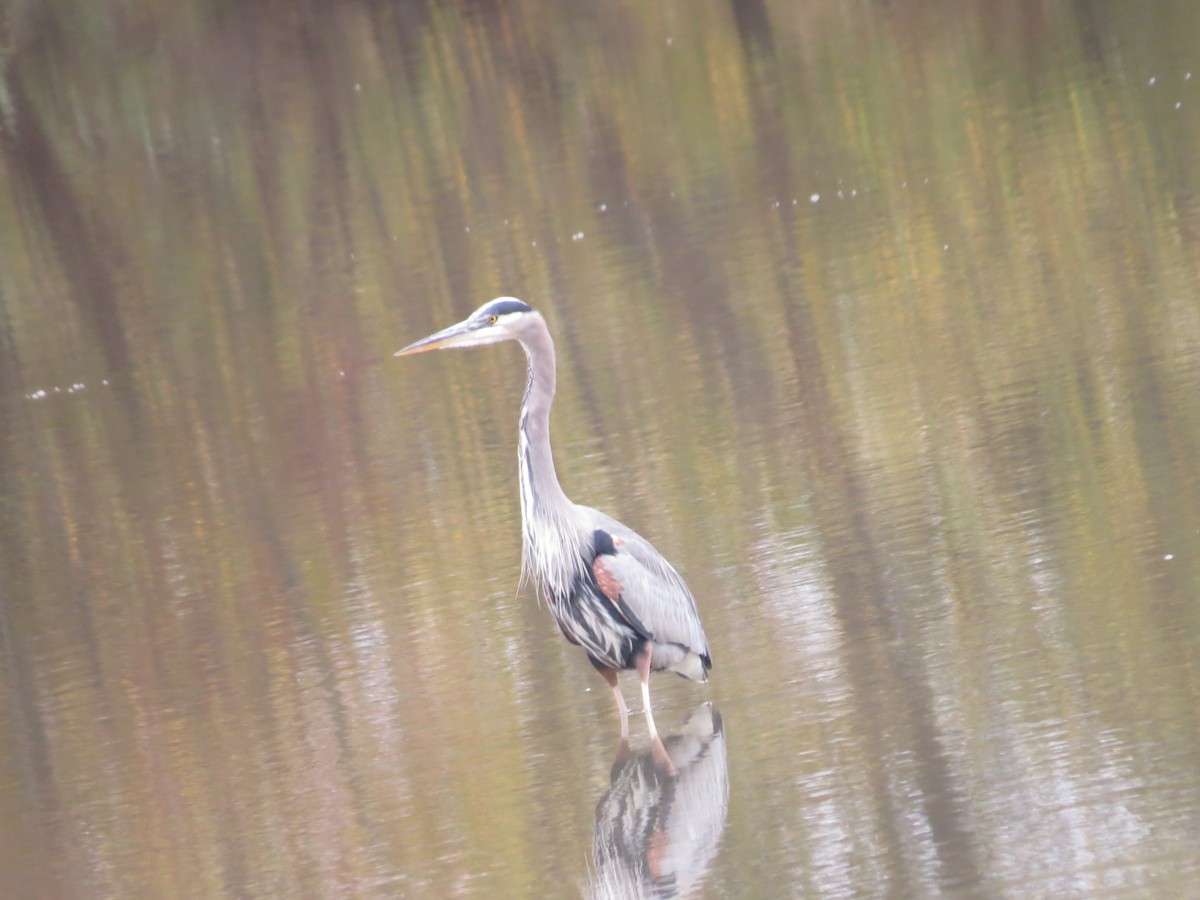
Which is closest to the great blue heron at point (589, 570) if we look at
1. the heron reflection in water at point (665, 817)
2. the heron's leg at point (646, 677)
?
the heron's leg at point (646, 677)

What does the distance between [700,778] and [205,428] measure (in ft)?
27.4

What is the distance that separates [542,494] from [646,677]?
0.70 m

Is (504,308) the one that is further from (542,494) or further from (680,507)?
(680,507)

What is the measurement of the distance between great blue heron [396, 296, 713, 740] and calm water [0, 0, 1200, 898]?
258 mm

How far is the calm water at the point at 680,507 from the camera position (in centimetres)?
548

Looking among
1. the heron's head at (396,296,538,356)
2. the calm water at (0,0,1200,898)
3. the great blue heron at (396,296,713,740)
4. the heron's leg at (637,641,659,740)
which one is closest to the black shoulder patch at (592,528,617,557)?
the great blue heron at (396,296,713,740)

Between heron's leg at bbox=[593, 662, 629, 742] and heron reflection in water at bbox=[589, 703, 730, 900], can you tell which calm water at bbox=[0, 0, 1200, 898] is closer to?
heron reflection in water at bbox=[589, 703, 730, 900]

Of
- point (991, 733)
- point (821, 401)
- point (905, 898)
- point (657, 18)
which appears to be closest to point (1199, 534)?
point (991, 733)

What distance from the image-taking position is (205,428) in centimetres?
1339

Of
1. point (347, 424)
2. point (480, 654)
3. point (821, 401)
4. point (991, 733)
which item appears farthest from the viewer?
point (347, 424)

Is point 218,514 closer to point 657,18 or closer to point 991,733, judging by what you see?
point 991,733

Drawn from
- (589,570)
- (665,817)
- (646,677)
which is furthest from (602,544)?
(665,817)

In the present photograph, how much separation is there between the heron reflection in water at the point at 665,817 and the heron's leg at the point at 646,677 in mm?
63

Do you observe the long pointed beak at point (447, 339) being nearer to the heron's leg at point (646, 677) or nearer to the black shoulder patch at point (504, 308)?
the black shoulder patch at point (504, 308)
